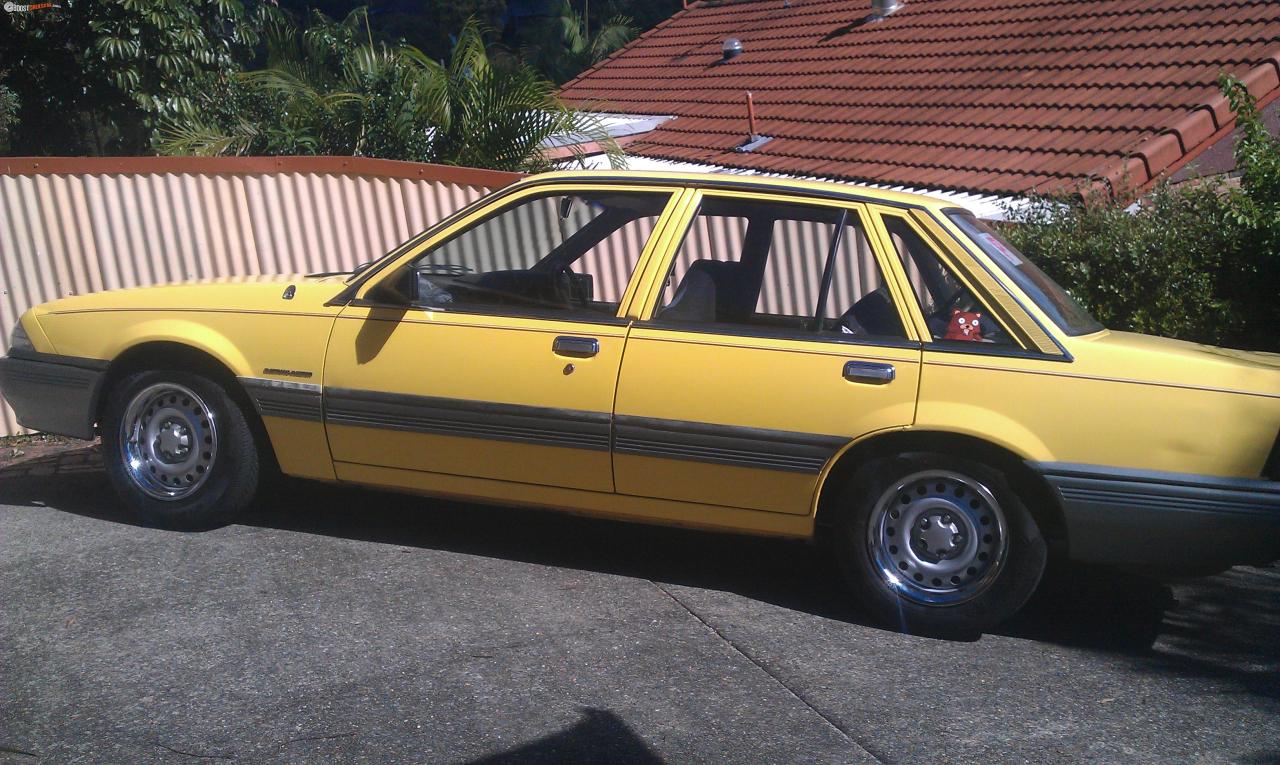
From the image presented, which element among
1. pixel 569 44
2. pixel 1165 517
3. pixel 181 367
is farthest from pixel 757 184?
pixel 569 44

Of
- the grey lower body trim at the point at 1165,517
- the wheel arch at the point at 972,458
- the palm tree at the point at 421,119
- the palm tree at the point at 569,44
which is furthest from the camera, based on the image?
the palm tree at the point at 569,44

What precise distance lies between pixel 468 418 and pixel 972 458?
2013 mm

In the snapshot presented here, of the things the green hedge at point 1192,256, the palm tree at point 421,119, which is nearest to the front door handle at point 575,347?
the green hedge at point 1192,256

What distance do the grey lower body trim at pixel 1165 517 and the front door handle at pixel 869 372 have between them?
24.7 inches

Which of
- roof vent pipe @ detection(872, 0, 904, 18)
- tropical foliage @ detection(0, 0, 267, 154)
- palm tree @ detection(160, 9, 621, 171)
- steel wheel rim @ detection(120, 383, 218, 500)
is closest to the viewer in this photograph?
steel wheel rim @ detection(120, 383, 218, 500)

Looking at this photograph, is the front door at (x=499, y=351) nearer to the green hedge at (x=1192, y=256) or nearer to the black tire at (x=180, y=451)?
the black tire at (x=180, y=451)

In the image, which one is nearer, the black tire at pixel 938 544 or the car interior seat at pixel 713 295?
the black tire at pixel 938 544

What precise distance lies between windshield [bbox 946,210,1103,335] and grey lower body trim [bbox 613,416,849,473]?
940mm

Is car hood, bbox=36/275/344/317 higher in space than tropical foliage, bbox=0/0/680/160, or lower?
lower

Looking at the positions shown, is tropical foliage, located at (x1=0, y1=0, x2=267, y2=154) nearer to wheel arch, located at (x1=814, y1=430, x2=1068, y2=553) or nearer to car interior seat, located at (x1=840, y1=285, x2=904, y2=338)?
car interior seat, located at (x1=840, y1=285, x2=904, y2=338)

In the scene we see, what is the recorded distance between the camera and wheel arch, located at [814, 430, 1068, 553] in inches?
185

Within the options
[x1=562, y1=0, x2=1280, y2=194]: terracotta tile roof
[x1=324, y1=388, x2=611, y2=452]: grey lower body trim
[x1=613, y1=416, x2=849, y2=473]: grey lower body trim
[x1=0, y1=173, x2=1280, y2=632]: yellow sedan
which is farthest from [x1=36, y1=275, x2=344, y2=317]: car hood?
[x1=562, y1=0, x2=1280, y2=194]: terracotta tile roof

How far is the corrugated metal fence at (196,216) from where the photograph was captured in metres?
7.91

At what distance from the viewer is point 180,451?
5.70 metres
